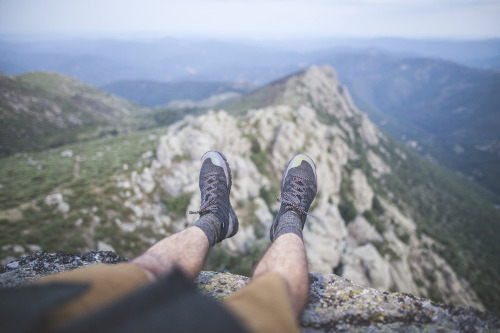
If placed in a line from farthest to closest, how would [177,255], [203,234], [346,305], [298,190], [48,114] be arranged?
[48,114] < [298,190] < [203,234] < [346,305] < [177,255]

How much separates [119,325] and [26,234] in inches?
460

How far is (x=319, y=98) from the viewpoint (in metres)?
105

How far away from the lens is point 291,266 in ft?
9.14

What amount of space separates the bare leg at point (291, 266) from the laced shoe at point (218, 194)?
1610 mm

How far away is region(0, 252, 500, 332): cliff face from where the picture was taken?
2.78 metres

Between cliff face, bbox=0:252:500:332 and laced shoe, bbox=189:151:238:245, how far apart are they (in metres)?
1.20

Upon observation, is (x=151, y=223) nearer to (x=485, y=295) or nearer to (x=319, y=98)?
(x=485, y=295)

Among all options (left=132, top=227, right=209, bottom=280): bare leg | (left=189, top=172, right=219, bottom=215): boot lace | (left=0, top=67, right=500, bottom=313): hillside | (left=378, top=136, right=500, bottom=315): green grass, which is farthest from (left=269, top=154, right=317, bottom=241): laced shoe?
(left=378, top=136, right=500, bottom=315): green grass

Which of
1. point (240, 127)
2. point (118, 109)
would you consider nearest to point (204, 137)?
point (240, 127)

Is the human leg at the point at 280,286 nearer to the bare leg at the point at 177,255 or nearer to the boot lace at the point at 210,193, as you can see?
the bare leg at the point at 177,255

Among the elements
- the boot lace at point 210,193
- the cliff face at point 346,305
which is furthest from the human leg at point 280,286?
the boot lace at point 210,193

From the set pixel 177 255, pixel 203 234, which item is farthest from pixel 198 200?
pixel 177 255

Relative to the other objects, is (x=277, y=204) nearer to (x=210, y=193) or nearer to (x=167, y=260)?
(x=210, y=193)

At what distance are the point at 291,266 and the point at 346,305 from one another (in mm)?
1304
